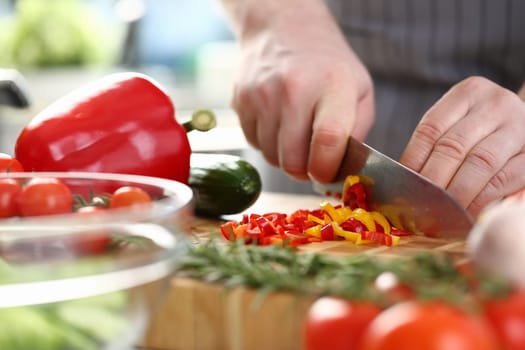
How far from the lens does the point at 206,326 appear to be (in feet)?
3.32

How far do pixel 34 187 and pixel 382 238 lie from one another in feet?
1.68

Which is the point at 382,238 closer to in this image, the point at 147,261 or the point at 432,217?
the point at 432,217

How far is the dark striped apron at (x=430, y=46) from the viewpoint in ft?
7.04

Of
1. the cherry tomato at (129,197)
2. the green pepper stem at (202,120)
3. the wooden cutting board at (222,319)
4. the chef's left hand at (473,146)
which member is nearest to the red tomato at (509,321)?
the wooden cutting board at (222,319)

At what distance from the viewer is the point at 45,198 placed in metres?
1.11

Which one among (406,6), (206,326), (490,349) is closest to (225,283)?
(206,326)

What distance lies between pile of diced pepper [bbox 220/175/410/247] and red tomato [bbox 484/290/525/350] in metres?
0.53

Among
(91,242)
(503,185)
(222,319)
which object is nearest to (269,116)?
(503,185)

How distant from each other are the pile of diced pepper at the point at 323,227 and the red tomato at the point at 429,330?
0.56m

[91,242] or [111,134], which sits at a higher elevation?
[91,242]

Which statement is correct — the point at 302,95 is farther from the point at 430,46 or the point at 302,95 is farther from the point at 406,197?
the point at 430,46

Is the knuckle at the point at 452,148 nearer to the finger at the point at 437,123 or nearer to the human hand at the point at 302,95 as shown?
the finger at the point at 437,123

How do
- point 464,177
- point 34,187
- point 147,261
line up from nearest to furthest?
point 147,261, point 34,187, point 464,177

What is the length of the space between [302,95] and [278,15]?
0.31 m
